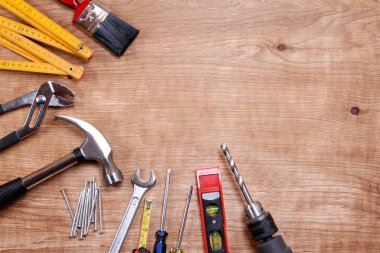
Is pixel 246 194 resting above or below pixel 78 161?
above

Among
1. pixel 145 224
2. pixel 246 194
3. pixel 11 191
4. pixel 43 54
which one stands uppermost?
pixel 246 194

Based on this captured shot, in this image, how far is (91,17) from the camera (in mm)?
1435

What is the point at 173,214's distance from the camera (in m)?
1.38

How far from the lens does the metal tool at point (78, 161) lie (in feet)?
4.34

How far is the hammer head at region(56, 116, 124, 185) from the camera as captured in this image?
1.35 meters

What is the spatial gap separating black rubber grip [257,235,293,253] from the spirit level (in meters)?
0.10

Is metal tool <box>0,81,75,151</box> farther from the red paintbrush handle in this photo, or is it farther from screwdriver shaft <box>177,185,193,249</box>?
screwdriver shaft <box>177,185,193,249</box>

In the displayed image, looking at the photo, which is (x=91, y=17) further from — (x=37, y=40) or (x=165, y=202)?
(x=165, y=202)

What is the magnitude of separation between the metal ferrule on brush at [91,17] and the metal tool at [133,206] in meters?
0.43

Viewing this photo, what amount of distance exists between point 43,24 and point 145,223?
62 centimetres

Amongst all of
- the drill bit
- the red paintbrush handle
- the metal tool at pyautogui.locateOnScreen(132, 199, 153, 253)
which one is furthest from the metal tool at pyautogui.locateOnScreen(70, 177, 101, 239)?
the red paintbrush handle

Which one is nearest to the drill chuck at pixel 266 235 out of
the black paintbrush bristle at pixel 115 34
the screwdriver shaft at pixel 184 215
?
the screwdriver shaft at pixel 184 215

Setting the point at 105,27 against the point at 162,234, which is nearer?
the point at 162,234

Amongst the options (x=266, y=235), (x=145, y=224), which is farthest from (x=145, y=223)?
(x=266, y=235)
